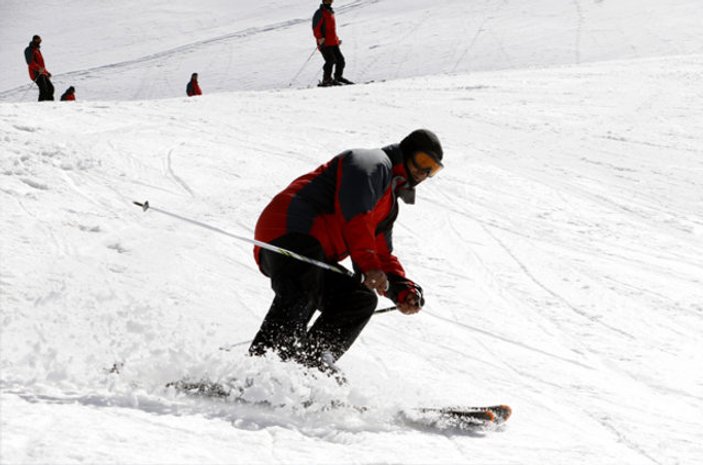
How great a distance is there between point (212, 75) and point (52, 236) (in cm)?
1877

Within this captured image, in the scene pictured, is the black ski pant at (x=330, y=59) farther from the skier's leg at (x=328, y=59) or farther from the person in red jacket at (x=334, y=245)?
the person in red jacket at (x=334, y=245)

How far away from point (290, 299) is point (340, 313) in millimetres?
342

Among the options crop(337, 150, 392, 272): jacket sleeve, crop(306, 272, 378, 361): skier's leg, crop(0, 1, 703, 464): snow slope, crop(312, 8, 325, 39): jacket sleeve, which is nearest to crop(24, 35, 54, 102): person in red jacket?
crop(0, 1, 703, 464): snow slope

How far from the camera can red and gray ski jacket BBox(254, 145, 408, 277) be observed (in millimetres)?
3428

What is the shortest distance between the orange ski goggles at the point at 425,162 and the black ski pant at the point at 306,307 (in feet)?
1.83

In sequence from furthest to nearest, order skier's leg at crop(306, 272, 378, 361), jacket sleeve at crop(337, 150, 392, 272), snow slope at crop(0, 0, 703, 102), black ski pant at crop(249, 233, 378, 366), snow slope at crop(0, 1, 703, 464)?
1. snow slope at crop(0, 0, 703, 102)
2. skier's leg at crop(306, 272, 378, 361)
3. black ski pant at crop(249, 233, 378, 366)
4. jacket sleeve at crop(337, 150, 392, 272)
5. snow slope at crop(0, 1, 703, 464)

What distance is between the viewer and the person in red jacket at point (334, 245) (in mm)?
3463

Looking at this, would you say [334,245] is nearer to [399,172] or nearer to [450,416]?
[399,172]

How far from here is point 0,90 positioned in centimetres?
2723

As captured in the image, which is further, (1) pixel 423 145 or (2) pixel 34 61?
(2) pixel 34 61

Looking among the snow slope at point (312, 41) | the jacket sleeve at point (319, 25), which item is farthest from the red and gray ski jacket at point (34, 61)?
the snow slope at point (312, 41)

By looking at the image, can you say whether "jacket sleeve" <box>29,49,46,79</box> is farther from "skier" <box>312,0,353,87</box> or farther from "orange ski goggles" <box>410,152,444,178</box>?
"orange ski goggles" <box>410,152,444,178</box>

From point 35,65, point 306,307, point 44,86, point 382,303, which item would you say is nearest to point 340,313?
point 306,307

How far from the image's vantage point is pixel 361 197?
3412mm
